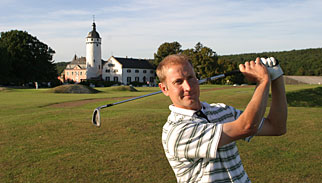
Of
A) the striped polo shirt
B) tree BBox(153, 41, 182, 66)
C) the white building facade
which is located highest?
tree BBox(153, 41, 182, 66)

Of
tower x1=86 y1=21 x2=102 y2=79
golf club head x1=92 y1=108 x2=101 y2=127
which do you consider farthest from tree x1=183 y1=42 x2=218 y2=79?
golf club head x1=92 y1=108 x2=101 y2=127

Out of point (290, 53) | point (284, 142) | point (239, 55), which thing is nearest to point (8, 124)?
point (284, 142)

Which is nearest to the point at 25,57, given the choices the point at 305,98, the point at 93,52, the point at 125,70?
the point at 93,52

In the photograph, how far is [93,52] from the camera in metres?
104

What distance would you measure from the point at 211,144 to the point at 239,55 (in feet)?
505

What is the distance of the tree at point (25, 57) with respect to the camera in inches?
2714

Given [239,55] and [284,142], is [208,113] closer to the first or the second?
[284,142]

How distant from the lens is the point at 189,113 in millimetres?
2469

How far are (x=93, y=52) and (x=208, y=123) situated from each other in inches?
4144

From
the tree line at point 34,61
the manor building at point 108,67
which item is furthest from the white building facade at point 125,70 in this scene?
the tree line at point 34,61

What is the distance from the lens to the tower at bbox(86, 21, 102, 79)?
104 meters

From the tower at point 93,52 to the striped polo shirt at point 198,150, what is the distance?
343ft

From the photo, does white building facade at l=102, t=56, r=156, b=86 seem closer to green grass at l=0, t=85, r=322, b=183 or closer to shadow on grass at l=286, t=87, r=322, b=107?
shadow on grass at l=286, t=87, r=322, b=107

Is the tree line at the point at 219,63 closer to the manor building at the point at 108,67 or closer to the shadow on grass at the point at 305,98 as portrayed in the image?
the manor building at the point at 108,67
